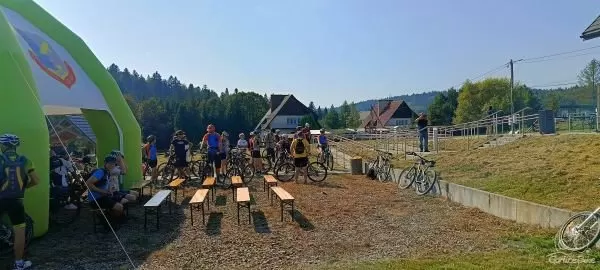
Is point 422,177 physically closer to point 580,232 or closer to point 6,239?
point 580,232

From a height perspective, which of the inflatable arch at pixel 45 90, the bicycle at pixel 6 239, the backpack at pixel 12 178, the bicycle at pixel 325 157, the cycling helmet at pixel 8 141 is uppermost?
the inflatable arch at pixel 45 90

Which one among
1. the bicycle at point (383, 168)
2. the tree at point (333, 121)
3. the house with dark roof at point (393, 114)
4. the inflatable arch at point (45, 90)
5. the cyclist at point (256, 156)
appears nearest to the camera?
the inflatable arch at point (45, 90)

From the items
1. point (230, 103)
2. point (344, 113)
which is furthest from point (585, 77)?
point (230, 103)

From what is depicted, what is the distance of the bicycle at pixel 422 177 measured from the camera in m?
12.2

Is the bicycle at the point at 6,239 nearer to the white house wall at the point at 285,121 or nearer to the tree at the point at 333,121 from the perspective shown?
the white house wall at the point at 285,121

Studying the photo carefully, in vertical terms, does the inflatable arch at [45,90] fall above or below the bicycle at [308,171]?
above

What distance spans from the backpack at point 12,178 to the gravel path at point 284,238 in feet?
Answer: 3.29

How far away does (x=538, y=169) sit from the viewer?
440 inches

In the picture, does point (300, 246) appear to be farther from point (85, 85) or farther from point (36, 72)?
point (85, 85)

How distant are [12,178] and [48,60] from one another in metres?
6.67

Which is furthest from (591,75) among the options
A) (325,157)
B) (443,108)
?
(325,157)

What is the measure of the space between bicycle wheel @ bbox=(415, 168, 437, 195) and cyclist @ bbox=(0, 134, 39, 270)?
28.4 feet

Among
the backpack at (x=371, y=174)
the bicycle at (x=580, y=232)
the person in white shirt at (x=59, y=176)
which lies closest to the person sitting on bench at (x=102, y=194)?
the person in white shirt at (x=59, y=176)

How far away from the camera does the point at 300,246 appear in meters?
7.14
